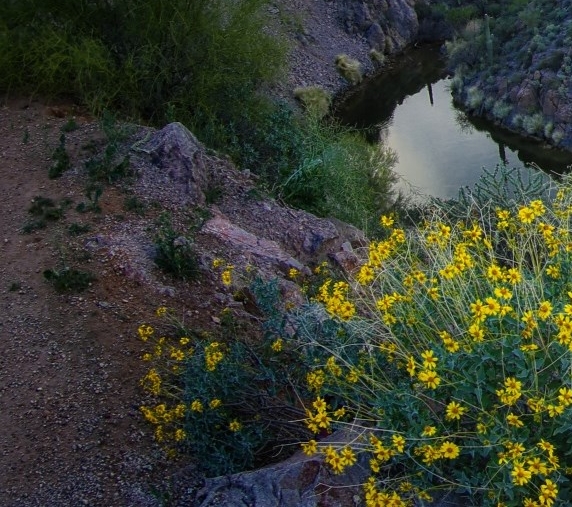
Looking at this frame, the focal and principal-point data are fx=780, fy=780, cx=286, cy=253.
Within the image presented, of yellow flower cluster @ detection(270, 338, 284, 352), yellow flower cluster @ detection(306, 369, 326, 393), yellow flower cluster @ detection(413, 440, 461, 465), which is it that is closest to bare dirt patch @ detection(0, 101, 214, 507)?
yellow flower cluster @ detection(270, 338, 284, 352)

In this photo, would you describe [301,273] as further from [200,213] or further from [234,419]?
[234,419]

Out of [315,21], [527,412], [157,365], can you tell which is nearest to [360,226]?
[157,365]

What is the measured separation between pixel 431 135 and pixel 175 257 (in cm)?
1351

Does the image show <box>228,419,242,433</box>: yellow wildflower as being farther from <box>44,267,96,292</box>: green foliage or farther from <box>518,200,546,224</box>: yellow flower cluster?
<box>44,267,96,292</box>: green foliage

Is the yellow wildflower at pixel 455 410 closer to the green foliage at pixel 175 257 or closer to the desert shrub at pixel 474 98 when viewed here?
the green foliage at pixel 175 257

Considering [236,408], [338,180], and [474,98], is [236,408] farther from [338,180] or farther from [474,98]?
[474,98]

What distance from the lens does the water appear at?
52.4 feet

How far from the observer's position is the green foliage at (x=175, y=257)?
6309 mm

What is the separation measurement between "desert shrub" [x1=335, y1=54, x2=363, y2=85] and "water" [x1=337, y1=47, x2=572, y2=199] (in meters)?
0.38

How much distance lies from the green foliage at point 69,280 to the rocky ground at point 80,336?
0.05 meters

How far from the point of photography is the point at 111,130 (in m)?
8.46

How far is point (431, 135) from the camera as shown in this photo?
61.5ft

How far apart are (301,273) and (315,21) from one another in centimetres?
1984

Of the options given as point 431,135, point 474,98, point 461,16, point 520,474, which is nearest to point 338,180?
point 520,474
